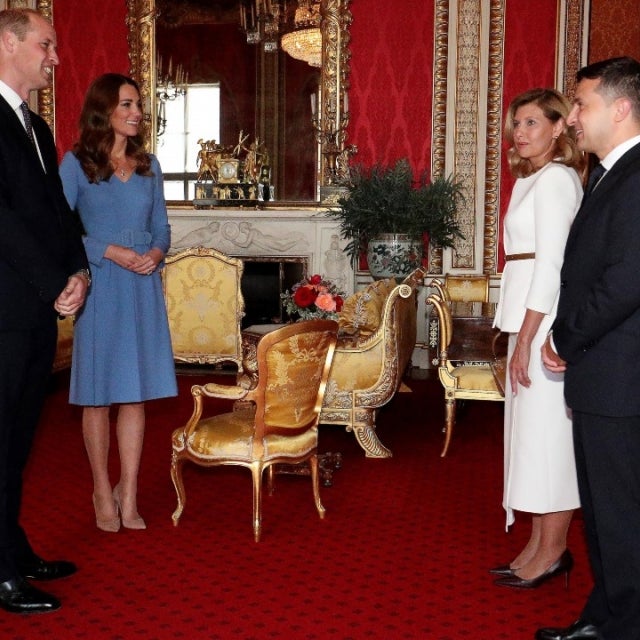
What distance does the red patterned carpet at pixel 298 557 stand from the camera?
9.68 feet

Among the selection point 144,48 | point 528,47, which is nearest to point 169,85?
point 144,48

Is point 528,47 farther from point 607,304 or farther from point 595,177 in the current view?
point 607,304

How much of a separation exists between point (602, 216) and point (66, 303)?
1680 mm

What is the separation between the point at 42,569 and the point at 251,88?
6057mm

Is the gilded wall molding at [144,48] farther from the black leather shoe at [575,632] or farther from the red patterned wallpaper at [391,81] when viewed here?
the black leather shoe at [575,632]

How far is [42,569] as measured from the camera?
10.7 feet

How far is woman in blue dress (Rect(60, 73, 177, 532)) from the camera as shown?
3650mm

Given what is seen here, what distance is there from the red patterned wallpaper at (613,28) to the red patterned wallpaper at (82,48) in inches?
167

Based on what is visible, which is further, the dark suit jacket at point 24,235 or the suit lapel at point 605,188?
the dark suit jacket at point 24,235

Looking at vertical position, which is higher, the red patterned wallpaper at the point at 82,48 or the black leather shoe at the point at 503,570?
the red patterned wallpaper at the point at 82,48

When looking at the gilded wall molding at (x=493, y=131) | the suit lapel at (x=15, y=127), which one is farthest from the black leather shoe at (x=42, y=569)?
the gilded wall molding at (x=493, y=131)

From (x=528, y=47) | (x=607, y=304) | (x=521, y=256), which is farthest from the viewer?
(x=528, y=47)

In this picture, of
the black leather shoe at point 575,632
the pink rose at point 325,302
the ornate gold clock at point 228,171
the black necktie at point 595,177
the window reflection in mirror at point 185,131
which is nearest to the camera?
the black necktie at point 595,177

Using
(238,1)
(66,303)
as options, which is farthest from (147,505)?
(238,1)
